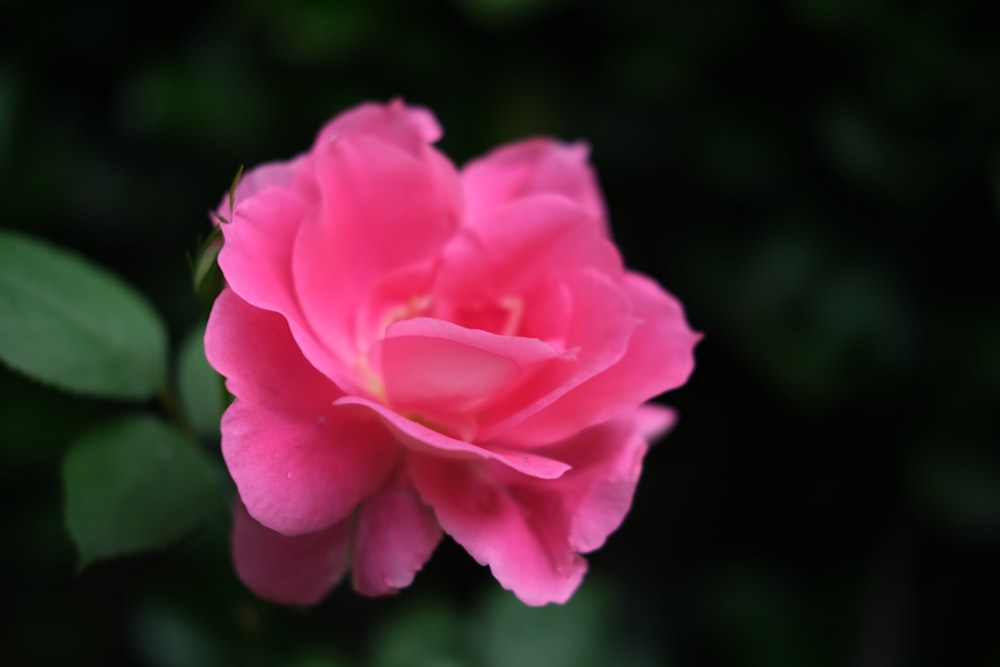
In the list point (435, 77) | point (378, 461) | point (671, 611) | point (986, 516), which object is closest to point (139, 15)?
point (435, 77)

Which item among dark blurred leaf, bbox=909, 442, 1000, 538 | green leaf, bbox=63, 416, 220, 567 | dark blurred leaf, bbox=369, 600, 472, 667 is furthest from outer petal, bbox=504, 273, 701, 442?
dark blurred leaf, bbox=909, 442, 1000, 538

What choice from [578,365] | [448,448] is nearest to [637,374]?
[578,365]

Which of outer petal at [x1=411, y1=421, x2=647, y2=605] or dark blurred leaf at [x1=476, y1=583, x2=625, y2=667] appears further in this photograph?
dark blurred leaf at [x1=476, y1=583, x2=625, y2=667]

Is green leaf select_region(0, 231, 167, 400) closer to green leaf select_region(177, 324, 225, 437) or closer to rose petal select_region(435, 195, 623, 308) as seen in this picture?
green leaf select_region(177, 324, 225, 437)

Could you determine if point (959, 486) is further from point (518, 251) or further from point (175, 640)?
point (175, 640)

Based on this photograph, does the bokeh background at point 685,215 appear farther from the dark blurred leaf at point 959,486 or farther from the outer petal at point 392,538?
the outer petal at point 392,538

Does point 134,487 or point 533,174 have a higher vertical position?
point 533,174
